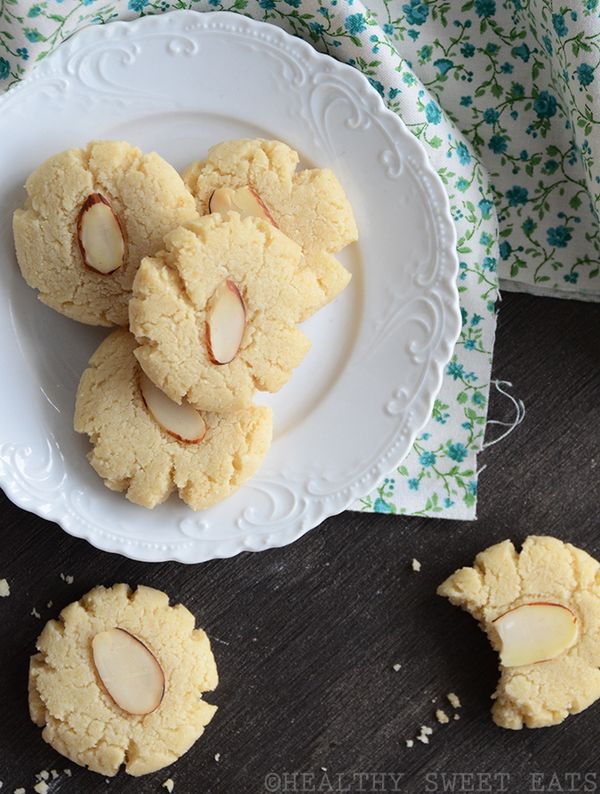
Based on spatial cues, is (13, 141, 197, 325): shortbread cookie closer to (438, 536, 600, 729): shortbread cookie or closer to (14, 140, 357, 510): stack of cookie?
(14, 140, 357, 510): stack of cookie

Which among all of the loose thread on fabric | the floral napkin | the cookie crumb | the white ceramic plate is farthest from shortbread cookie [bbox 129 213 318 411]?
the cookie crumb

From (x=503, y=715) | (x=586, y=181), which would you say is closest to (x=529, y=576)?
(x=503, y=715)

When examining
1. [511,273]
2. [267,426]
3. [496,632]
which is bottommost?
[496,632]

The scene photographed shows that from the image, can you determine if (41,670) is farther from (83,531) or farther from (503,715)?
(503,715)

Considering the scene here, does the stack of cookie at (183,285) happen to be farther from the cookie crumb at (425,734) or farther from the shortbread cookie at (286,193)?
the cookie crumb at (425,734)

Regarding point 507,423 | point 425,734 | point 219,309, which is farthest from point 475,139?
point 425,734

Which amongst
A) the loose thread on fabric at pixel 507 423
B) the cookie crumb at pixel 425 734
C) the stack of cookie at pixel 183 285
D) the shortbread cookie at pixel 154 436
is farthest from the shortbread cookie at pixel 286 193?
the cookie crumb at pixel 425 734
